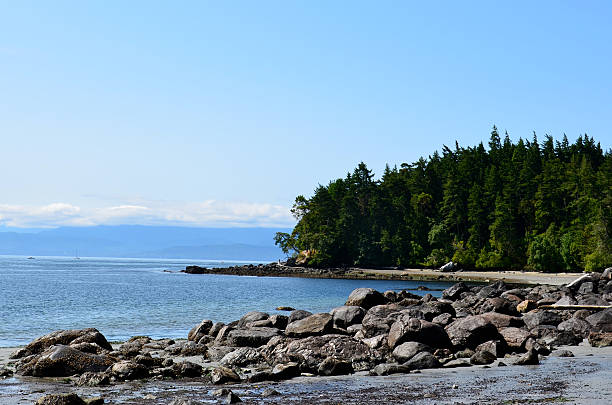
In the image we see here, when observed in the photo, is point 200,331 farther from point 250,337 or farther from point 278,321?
point 250,337

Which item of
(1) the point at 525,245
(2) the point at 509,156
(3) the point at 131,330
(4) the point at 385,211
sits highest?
(2) the point at 509,156

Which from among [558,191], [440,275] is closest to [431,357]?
Result: [440,275]

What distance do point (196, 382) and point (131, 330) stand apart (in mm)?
16867

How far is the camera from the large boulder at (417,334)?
20.0 meters

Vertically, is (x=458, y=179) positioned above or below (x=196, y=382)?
above

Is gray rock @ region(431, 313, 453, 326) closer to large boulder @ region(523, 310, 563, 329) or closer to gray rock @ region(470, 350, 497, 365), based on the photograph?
large boulder @ region(523, 310, 563, 329)

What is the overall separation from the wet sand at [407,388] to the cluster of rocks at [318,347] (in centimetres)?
69

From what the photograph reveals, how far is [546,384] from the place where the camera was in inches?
567

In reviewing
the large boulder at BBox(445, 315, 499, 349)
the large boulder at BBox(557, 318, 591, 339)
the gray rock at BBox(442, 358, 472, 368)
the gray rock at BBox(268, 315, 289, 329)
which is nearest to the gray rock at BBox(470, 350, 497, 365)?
the gray rock at BBox(442, 358, 472, 368)

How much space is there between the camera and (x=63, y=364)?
1797 cm

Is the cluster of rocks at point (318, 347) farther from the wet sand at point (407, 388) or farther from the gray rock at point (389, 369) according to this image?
the wet sand at point (407, 388)

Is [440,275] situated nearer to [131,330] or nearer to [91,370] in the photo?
[131,330]

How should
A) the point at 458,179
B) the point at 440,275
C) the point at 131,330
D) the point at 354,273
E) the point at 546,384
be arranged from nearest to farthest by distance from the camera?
1. the point at 546,384
2. the point at 131,330
3. the point at 440,275
4. the point at 354,273
5. the point at 458,179

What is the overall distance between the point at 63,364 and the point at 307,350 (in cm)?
713
